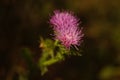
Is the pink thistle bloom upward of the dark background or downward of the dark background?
downward

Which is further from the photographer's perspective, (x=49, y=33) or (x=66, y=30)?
Result: (x=49, y=33)

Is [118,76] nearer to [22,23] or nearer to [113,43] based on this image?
[113,43]

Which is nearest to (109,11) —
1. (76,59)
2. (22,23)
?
(76,59)

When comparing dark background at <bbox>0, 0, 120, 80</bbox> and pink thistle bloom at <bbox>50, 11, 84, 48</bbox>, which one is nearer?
pink thistle bloom at <bbox>50, 11, 84, 48</bbox>

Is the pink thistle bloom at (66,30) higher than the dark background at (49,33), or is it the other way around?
the dark background at (49,33)

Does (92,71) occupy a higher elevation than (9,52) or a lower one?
lower
